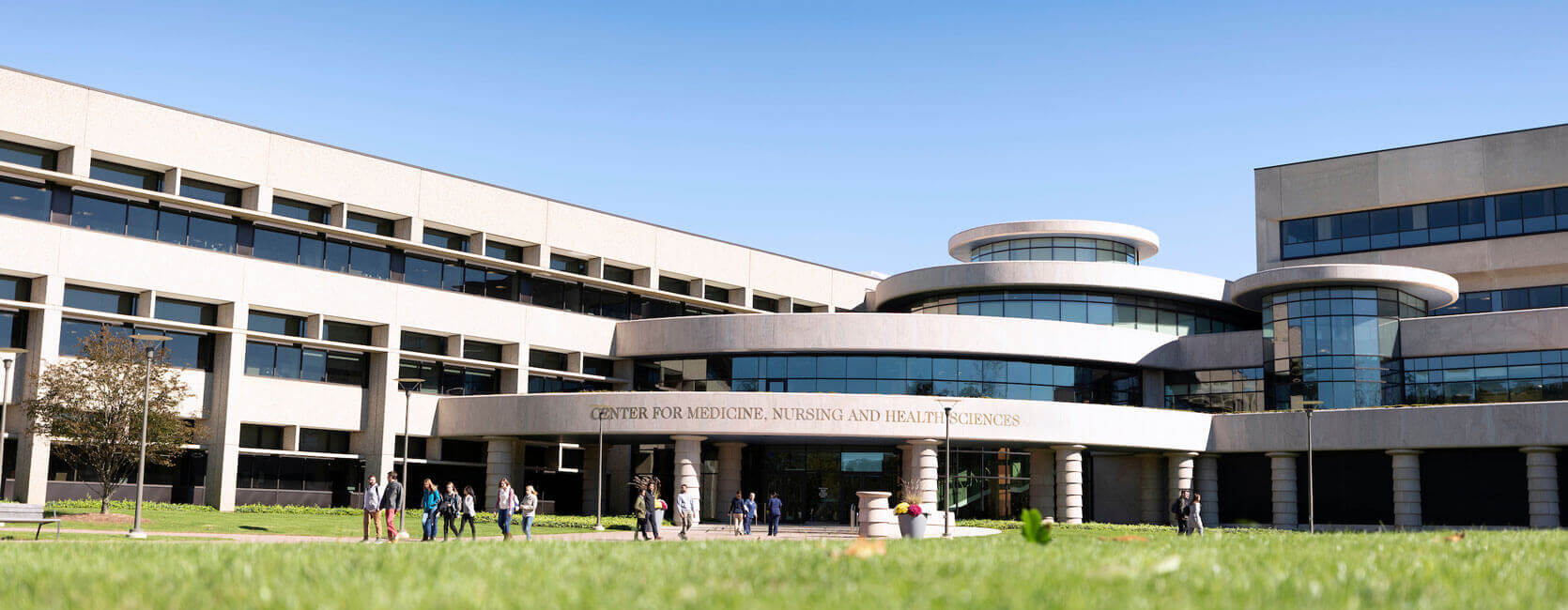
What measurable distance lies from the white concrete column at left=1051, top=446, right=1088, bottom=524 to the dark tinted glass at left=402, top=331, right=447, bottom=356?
85.3 ft

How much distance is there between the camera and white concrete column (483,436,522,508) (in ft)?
178

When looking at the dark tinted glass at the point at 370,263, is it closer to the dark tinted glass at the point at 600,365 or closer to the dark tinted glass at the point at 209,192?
the dark tinted glass at the point at 209,192

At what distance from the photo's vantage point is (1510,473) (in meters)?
49.7

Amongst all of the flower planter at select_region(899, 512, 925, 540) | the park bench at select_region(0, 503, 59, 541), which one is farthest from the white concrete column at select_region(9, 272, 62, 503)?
the flower planter at select_region(899, 512, 925, 540)

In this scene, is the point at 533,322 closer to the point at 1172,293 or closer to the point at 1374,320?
the point at 1172,293

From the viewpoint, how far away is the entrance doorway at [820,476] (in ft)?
177

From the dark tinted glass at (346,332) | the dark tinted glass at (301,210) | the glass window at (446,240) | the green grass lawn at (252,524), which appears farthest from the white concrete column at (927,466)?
the dark tinted glass at (301,210)

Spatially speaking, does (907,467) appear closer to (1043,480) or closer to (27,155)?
(1043,480)

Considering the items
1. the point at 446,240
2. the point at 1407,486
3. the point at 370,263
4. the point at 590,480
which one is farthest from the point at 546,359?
the point at 1407,486

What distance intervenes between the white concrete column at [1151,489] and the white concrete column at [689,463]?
1997cm

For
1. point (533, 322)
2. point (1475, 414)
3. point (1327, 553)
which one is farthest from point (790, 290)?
point (1327, 553)

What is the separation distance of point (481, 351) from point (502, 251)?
15.2ft

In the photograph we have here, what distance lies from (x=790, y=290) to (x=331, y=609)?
62.7 metres

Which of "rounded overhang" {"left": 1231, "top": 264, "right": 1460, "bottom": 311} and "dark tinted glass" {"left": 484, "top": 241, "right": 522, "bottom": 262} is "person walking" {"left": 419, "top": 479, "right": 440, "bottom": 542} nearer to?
"dark tinted glass" {"left": 484, "top": 241, "right": 522, "bottom": 262}
